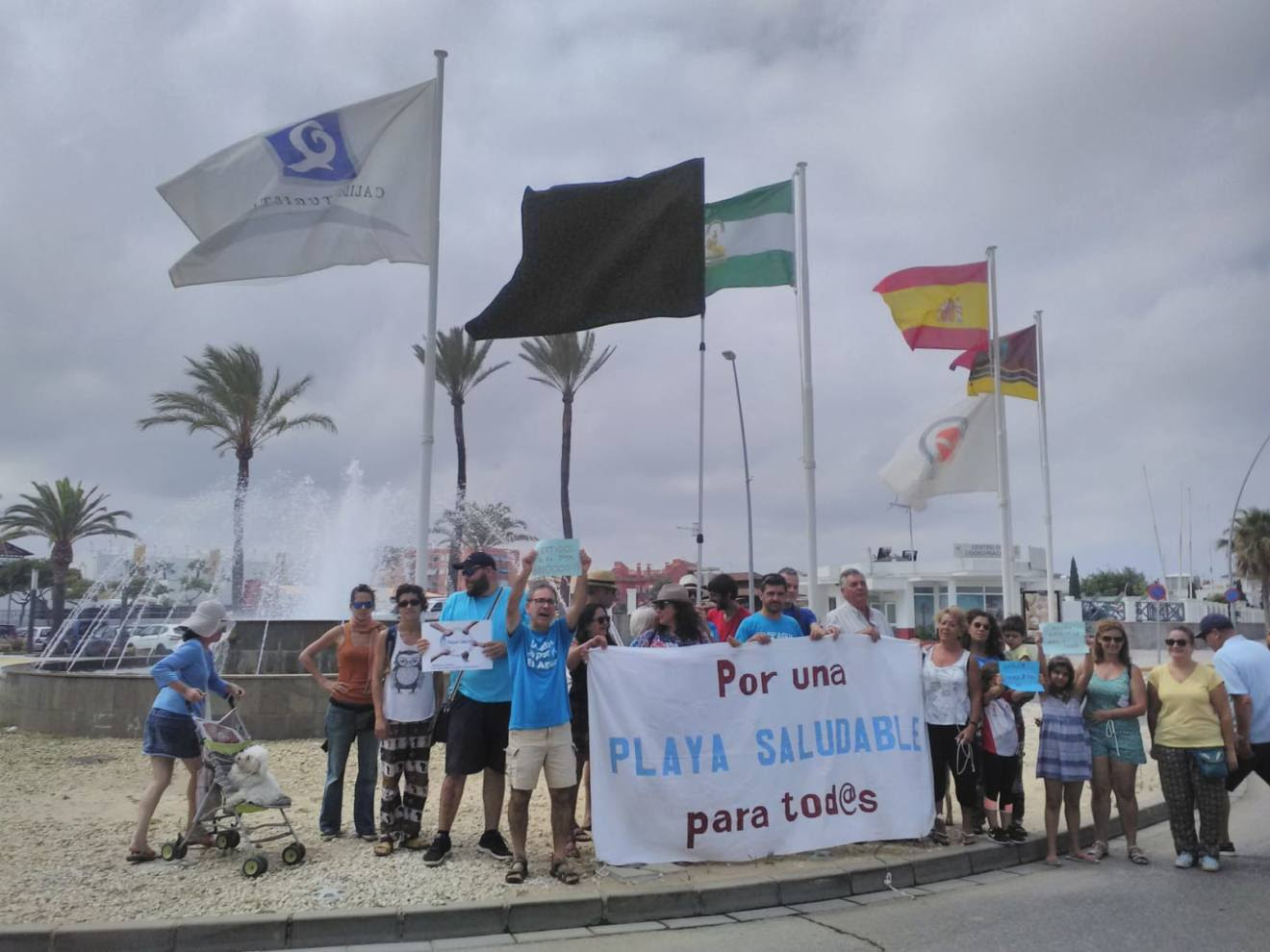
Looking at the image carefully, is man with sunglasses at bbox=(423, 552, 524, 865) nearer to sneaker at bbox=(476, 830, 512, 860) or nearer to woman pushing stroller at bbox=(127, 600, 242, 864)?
sneaker at bbox=(476, 830, 512, 860)

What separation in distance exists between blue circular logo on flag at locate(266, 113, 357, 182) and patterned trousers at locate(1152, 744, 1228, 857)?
8267 millimetres

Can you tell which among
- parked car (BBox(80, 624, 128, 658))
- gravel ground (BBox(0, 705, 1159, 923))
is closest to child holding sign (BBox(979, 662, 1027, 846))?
gravel ground (BBox(0, 705, 1159, 923))

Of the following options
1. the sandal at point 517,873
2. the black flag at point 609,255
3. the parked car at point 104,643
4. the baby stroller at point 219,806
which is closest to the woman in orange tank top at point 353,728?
the baby stroller at point 219,806

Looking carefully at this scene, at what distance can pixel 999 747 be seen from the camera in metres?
7.17

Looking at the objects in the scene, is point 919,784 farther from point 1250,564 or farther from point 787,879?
point 1250,564

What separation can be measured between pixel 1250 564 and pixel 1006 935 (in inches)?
2167

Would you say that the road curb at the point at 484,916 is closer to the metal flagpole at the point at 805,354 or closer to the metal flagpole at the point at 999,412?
the metal flagpole at the point at 805,354

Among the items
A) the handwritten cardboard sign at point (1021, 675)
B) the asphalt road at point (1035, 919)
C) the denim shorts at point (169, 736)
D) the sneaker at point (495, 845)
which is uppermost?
the handwritten cardboard sign at point (1021, 675)

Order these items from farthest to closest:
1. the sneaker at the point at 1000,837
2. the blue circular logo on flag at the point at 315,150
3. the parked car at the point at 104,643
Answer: the parked car at the point at 104,643 < the blue circular logo on flag at the point at 315,150 < the sneaker at the point at 1000,837

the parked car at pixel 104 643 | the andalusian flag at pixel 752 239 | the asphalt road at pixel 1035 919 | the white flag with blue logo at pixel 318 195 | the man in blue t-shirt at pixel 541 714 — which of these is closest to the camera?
→ the asphalt road at pixel 1035 919

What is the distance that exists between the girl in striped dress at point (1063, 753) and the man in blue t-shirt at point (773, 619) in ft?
6.25

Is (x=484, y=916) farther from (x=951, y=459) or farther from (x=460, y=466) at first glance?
(x=460, y=466)

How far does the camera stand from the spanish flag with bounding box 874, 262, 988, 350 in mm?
14273

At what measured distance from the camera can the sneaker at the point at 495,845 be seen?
639 cm
